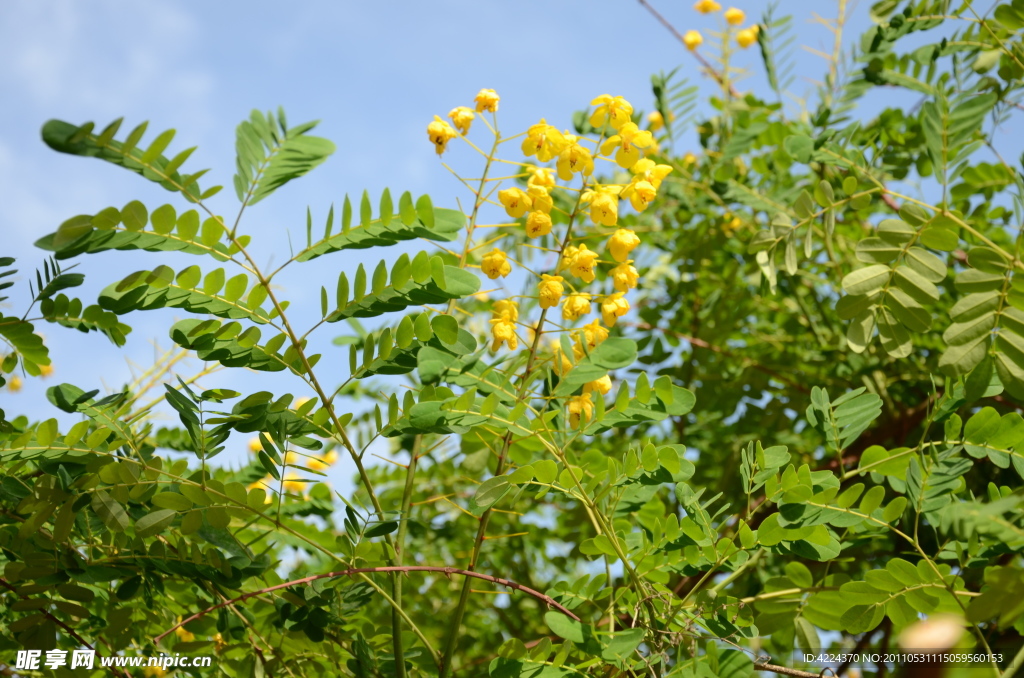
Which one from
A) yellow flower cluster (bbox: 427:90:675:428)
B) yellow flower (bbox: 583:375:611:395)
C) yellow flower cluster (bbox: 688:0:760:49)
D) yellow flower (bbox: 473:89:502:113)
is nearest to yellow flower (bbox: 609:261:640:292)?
yellow flower cluster (bbox: 427:90:675:428)

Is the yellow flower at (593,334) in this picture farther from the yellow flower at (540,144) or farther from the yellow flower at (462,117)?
the yellow flower at (462,117)

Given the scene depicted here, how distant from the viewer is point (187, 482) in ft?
3.26

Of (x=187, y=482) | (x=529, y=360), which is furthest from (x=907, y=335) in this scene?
(x=187, y=482)

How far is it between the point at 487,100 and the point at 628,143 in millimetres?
228

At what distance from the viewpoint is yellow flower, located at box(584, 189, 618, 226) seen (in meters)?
1.09

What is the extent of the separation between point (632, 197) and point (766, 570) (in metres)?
0.89

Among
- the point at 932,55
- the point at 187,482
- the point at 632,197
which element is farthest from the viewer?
the point at 932,55

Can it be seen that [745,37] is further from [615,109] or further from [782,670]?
[782,670]

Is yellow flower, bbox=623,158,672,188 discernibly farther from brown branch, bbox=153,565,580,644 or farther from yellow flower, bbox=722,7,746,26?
yellow flower, bbox=722,7,746,26

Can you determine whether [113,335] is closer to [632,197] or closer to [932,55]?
[632,197]

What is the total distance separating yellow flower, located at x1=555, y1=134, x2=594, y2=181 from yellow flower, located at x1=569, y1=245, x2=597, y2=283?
112 millimetres

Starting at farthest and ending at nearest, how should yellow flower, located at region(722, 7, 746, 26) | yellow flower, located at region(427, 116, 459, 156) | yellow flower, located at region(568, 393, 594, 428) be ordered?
yellow flower, located at region(722, 7, 746, 26)
yellow flower, located at region(427, 116, 459, 156)
yellow flower, located at region(568, 393, 594, 428)

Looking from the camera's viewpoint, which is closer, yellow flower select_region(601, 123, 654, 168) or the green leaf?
the green leaf

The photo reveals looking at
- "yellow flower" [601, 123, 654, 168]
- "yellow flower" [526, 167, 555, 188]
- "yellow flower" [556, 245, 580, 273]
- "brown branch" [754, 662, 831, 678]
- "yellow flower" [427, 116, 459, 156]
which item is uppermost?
"yellow flower" [427, 116, 459, 156]
